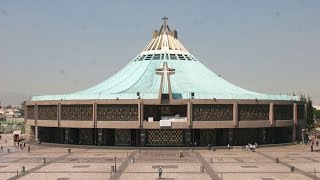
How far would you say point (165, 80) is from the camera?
266 feet

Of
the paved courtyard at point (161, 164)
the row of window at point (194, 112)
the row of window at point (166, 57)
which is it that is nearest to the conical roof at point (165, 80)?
the row of window at point (166, 57)

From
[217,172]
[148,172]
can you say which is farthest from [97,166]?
[217,172]

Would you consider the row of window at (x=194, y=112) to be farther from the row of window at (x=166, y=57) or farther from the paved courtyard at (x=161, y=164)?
the row of window at (x=166, y=57)

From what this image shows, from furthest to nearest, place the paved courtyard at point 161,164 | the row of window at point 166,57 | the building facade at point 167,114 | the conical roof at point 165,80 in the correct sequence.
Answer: the row of window at point 166,57, the conical roof at point 165,80, the building facade at point 167,114, the paved courtyard at point 161,164

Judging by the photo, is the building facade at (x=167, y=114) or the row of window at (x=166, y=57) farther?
the row of window at (x=166, y=57)

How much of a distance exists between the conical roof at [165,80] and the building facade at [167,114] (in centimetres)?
17

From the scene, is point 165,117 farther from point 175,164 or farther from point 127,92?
point 175,164

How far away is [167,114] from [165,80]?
776cm

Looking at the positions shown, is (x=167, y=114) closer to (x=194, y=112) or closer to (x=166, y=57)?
(x=194, y=112)

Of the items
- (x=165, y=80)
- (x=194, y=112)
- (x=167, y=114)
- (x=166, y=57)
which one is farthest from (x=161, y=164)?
(x=166, y=57)

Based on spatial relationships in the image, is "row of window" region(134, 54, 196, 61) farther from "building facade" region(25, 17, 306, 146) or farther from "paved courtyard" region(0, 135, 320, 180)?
"paved courtyard" region(0, 135, 320, 180)

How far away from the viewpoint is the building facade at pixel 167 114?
7281 cm

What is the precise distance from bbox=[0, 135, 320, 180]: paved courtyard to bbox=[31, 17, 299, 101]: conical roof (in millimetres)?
9463

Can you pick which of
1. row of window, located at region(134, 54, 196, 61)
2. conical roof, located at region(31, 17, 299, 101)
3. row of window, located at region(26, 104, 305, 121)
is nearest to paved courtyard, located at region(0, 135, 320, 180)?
row of window, located at region(26, 104, 305, 121)
